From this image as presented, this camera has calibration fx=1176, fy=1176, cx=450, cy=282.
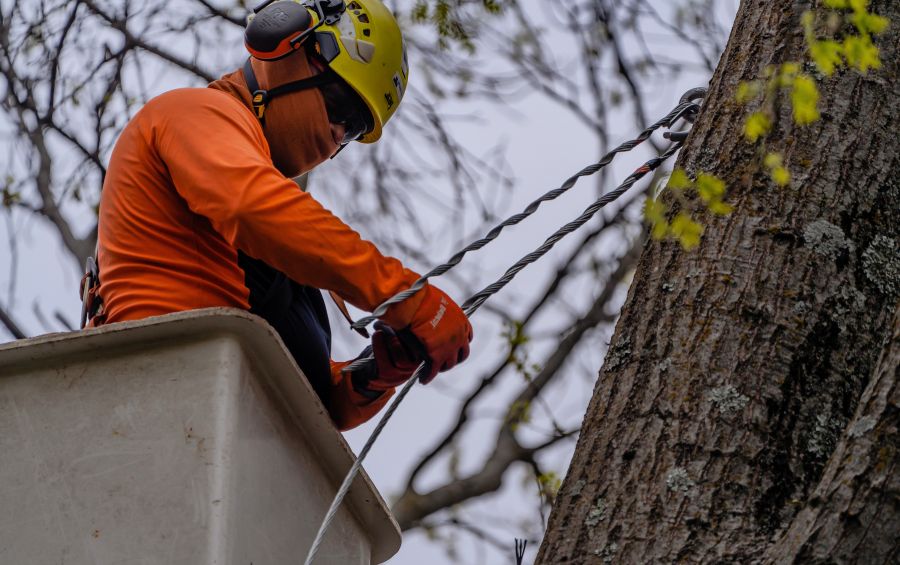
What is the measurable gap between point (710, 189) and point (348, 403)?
1.08 meters

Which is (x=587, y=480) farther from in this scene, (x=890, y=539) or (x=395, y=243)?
(x=395, y=243)

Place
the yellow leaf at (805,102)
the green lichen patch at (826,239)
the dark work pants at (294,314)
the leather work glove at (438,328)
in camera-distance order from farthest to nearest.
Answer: the dark work pants at (294,314)
the leather work glove at (438,328)
the yellow leaf at (805,102)
the green lichen patch at (826,239)

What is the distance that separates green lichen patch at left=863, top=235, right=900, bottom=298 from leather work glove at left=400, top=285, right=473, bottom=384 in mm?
772

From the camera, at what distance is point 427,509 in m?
5.78

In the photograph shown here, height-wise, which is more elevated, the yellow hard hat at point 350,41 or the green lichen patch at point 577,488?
the yellow hard hat at point 350,41

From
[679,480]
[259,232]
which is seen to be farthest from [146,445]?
[679,480]

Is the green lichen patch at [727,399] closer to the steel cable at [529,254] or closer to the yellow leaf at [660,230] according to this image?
the yellow leaf at [660,230]

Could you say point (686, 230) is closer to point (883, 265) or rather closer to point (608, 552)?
point (883, 265)

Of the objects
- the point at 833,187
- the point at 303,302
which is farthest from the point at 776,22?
the point at 303,302

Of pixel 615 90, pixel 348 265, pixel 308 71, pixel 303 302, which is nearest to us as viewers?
pixel 348 265

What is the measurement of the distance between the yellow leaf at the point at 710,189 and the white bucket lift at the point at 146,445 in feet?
2.34

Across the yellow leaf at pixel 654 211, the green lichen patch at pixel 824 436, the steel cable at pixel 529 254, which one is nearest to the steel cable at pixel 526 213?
the steel cable at pixel 529 254

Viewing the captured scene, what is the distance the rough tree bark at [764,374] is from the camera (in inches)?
56.2

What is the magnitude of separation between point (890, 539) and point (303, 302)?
1.42m
